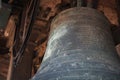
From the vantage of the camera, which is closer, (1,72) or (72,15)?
(72,15)

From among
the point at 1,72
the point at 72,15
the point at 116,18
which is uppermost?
the point at 72,15

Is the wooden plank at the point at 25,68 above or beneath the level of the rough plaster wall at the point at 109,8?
beneath

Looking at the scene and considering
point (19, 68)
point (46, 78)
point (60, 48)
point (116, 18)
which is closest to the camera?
point (46, 78)

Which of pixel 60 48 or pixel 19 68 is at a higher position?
pixel 60 48

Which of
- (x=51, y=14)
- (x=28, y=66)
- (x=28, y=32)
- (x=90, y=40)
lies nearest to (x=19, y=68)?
(x=28, y=66)

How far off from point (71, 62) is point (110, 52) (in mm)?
239

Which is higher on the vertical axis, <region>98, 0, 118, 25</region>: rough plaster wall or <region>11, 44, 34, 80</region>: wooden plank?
<region>98, 0, 118, 25</region>: rough plaster wall

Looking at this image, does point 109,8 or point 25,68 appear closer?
point 25,68

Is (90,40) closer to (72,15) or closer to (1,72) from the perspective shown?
(72,15)

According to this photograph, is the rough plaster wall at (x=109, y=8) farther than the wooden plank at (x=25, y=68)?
Yes

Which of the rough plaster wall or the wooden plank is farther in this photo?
the rough plaster wall

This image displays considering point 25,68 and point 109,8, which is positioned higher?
point 109,8

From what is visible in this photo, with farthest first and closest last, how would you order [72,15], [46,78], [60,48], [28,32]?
[28,32]
[72,15]
[60,48]
[46,78]

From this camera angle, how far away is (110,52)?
5.46 ft
